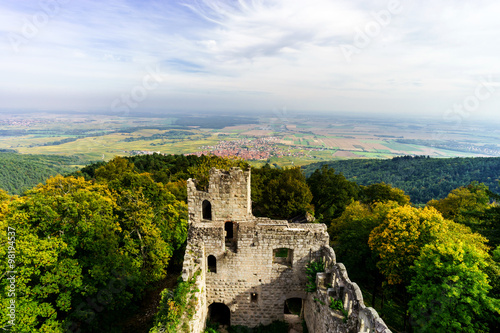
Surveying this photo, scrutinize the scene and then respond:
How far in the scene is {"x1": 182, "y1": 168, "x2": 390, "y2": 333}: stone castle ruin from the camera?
10820 mm

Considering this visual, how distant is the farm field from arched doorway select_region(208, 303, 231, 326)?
157 feet

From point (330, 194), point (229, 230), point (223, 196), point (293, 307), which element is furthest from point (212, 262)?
point (330, 194)

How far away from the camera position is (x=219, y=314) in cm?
1299

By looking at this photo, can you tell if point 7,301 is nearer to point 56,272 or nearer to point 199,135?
point 56,272

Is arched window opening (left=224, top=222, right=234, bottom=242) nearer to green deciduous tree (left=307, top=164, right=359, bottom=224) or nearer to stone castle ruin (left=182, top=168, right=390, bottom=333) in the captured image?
stone castle ruin (left=182, top=168, right=390, bottom=333)

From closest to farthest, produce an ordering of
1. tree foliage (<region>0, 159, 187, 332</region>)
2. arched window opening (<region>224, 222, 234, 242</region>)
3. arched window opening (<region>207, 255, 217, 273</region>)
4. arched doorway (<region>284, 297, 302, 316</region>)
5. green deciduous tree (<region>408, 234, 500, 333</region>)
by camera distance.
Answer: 1. green deciduous tree (<region>408, 234, 500, 333</region>)
2. tree foliage (<region>0, 159, 187, 332</region>)
3. arched window opening (<region>207, 255, 217, 273</region>)
4. arched window opening (<region>224, 222, 234, 242</region>)
5. arched doorway (<region>284, 297, 302, 316</region>)

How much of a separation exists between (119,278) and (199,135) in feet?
298

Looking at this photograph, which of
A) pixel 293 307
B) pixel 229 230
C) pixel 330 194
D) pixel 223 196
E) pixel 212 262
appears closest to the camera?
pixel 223 196

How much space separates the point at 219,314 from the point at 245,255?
4.72 m

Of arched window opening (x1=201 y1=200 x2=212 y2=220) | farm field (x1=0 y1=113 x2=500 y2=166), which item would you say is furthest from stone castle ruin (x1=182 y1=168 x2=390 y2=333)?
farm field (x1=0 y1=113 x2=500 y2=166)

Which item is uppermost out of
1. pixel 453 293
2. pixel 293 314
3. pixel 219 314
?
pixel 453 293

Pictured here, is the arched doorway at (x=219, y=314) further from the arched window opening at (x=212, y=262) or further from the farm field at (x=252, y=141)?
the farm field at (x=252, y=141)

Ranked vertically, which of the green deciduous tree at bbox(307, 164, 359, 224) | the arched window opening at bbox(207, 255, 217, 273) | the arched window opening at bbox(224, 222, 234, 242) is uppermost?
the arched window opening at bbox(224, 222, 234, 242)

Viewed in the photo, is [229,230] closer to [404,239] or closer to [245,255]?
[245,255]
